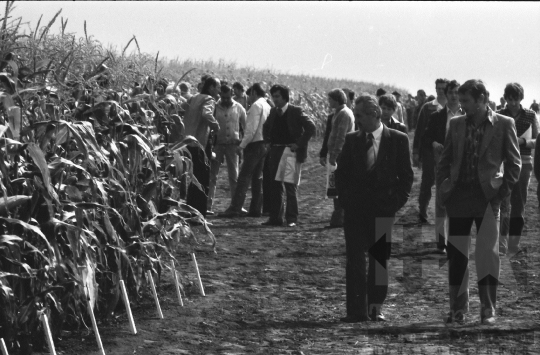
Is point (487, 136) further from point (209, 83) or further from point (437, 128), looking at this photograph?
point (209, 83)

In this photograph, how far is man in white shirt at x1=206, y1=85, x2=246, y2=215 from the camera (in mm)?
15961

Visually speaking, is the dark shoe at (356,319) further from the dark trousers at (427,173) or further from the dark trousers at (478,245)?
the dark trousers at (427,173)

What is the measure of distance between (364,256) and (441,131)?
13.2ft

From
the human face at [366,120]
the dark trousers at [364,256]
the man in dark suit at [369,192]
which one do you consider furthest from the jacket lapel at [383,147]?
the dark trousers at [364,256]

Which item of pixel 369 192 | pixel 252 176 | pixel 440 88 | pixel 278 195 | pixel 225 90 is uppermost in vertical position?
pixel 440 88

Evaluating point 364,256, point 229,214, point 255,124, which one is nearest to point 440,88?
point 255,124

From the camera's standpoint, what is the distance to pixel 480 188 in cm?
859

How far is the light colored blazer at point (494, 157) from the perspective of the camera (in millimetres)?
8539

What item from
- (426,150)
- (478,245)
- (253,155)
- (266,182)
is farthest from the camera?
(266,182)

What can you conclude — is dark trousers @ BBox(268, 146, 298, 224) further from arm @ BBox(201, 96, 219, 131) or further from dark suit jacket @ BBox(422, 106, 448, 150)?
dark suit jacket @ BBox(422, 106, 448, 150)

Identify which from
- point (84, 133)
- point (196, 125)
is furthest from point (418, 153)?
point (84, 133)

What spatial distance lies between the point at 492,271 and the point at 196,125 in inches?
256

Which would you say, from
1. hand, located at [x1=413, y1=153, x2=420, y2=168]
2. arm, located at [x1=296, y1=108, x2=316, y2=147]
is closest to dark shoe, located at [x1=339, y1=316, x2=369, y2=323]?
hand, located at [x1=413, y1=153, x2=420, y2=168]

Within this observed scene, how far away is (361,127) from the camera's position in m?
8.86
